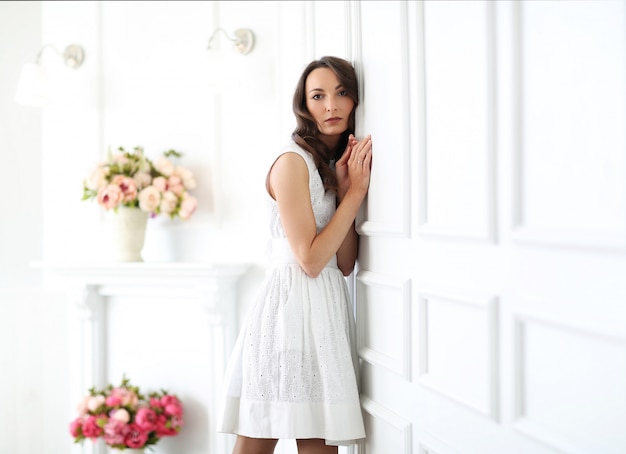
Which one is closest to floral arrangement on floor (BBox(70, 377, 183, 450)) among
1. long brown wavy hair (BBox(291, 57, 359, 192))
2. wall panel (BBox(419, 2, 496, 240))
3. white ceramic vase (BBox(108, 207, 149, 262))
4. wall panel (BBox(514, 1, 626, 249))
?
white ceramic vase (BBox(108, 207, 149, 262))

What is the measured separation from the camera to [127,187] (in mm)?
2908

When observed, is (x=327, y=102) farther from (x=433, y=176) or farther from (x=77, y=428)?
(x=77, y=428)

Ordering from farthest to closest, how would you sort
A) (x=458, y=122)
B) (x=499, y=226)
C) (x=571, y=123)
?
(x=458, y=122) < (x=499, y=226) < (x=571, y=123)

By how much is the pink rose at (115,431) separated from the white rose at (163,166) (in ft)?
3.54

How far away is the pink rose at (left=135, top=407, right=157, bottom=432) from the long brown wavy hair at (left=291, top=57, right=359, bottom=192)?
4.76 feet

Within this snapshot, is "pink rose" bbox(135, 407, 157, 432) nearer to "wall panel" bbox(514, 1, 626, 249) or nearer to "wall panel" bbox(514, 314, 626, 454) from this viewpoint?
"wall panel" bbox(514, 314, 626, 454)

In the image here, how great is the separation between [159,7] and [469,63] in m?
2.08

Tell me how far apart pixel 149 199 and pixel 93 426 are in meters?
1.00

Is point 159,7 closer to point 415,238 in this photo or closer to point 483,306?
point 415,238

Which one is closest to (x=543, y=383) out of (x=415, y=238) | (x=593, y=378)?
(x=593, y=378)

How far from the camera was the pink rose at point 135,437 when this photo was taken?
113 inches

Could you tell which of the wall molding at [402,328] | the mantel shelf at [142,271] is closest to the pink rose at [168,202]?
the mantel shelf at [142,271]

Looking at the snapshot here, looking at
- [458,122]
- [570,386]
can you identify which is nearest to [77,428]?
[458,122]

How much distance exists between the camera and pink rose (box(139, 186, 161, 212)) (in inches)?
114
